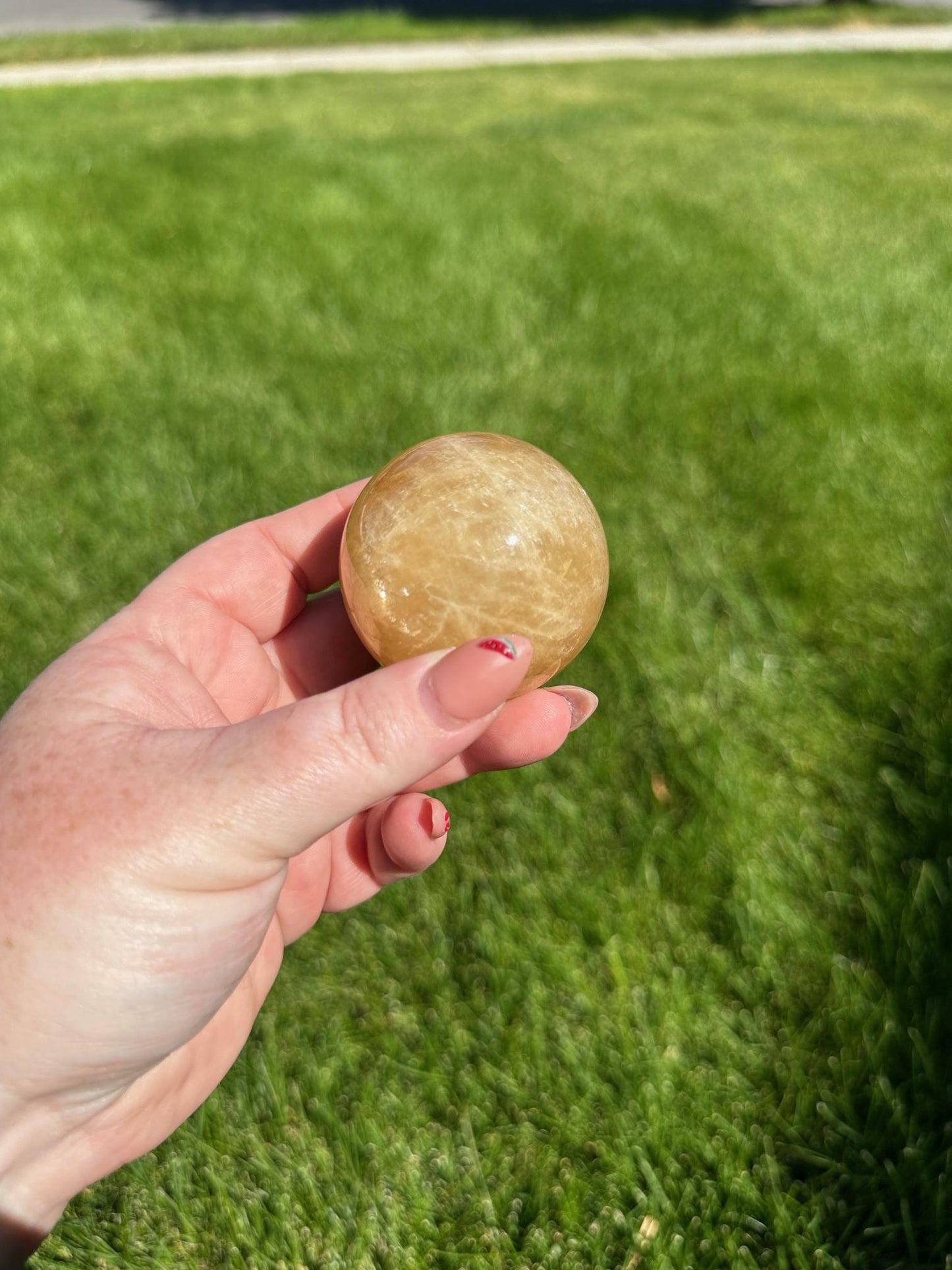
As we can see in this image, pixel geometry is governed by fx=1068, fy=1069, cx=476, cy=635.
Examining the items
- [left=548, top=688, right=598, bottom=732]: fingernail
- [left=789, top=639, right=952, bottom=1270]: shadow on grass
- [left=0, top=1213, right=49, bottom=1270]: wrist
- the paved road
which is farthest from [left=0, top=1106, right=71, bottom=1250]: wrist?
the paved road

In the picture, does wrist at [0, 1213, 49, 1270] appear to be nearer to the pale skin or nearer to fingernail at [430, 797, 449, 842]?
the pale skin

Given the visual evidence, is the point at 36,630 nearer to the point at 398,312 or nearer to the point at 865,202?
the point at 398,312

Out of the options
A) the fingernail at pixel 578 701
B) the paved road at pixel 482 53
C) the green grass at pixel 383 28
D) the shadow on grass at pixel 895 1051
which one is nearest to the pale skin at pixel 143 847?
the fingernail at pixel 578 701

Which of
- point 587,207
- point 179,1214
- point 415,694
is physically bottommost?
point 179,1214

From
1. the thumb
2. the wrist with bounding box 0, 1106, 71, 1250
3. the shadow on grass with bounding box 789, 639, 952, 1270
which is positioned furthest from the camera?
the shadow on grass with bounding box 789, 639, 952, 1270

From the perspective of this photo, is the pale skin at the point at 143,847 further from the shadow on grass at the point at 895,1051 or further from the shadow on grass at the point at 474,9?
the shadow on grass at the point at 474,9

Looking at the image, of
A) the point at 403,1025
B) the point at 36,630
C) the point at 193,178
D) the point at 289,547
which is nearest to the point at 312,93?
the point at 193,178
